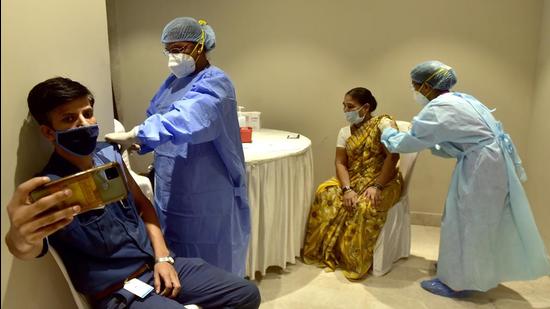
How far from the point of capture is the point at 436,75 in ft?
7.65

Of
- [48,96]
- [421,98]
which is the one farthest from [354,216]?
[48,96]

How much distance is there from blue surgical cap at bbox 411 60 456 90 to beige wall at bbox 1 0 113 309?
1.77 metres

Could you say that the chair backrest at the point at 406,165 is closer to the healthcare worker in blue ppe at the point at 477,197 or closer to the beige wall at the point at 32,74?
the healthcare worker in blue ppe at the point at 477,197

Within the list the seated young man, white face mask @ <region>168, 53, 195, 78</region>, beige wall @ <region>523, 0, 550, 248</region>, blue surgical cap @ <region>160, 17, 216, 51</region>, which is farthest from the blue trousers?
beige wall @ <region>523, 0, 550, 248</region>

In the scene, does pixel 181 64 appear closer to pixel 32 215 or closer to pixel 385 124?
pixel 32 215

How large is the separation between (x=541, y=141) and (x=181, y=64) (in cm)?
262

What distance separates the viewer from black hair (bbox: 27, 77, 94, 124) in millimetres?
1039

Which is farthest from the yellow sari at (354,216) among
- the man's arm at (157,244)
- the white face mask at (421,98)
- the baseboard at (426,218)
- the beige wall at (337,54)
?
the man's arm at (157,244)

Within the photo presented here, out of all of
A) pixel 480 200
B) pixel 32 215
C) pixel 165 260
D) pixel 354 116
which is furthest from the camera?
pixel 354 116

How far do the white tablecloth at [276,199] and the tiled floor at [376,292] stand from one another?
0.42 feet

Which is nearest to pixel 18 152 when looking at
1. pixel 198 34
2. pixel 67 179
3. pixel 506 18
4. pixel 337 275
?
pixel 67 179

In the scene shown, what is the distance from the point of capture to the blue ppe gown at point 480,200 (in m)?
2.19

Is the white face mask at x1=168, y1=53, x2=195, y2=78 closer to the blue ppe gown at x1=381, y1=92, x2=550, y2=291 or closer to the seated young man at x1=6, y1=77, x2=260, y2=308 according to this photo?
the seated young man at x1=6, y1=77, x2=260, y2=308

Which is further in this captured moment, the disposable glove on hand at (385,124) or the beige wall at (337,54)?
the beige wall at (337,54)
